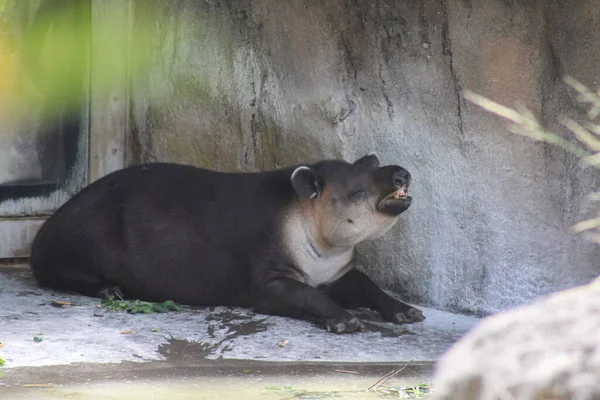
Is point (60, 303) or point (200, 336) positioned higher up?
point (60, 303)

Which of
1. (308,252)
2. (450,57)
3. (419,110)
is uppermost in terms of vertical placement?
(450,57)

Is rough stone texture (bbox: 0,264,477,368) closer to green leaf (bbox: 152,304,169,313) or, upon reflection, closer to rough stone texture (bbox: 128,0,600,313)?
green leaf (bbox: 152,304,169,313)

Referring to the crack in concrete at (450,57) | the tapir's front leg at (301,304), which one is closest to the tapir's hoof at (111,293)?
the tapir's front leg at (301,304)

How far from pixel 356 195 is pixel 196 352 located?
5.25 feet

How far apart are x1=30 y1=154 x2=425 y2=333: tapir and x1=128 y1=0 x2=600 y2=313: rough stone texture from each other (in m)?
0.36

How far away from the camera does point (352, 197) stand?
Answer: 23.2ft

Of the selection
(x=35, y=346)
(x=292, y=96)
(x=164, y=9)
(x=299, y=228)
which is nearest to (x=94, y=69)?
(x=164, y=9)

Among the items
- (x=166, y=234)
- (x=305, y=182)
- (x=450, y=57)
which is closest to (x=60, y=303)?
(x=166, y=234)

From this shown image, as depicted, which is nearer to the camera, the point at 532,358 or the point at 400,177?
the point at 532,358

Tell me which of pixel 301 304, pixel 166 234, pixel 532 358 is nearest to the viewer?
pixel 532 358

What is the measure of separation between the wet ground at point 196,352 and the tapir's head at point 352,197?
0.59 m

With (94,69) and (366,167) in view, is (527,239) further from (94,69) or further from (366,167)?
(94,69)

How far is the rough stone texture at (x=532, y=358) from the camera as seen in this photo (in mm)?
2160

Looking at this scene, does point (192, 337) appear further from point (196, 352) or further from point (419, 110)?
point (419, 110)
